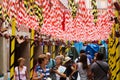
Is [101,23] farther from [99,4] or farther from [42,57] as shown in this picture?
[99,4]

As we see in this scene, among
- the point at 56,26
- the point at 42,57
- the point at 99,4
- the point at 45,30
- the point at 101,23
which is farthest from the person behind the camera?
the point at 99,4

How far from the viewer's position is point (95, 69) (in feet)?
32.0

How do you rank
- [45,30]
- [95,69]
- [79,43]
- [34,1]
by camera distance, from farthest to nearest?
[79,43] → [45,30] → [34,1] → [95,69]

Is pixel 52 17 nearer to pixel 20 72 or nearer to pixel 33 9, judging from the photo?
pixel 33 9

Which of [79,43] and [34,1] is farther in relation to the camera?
[79,43]

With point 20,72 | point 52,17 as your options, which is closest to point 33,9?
point 52,17

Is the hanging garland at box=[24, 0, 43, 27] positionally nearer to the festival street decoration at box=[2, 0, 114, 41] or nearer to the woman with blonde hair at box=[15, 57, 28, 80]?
the festival street decoration at box=[2, 0, 114, 41]

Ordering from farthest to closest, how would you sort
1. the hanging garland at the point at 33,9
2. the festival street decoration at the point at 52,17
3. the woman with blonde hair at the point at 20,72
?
the hanging garland at the point at 33,9 < the festival street decoration at the point at 52,17 < the woman with blonde hair at the point at 20,72

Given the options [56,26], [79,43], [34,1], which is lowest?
[79,43]

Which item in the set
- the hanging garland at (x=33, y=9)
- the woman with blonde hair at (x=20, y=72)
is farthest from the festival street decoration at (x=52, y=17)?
the woman with blonde hair at (x=20, y=72)

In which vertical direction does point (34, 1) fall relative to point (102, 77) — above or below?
above

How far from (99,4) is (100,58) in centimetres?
5004

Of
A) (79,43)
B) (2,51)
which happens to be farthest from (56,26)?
(79,43)

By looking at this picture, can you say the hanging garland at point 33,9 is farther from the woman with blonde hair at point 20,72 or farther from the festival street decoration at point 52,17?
the woman with blonde hair at point 20,72
